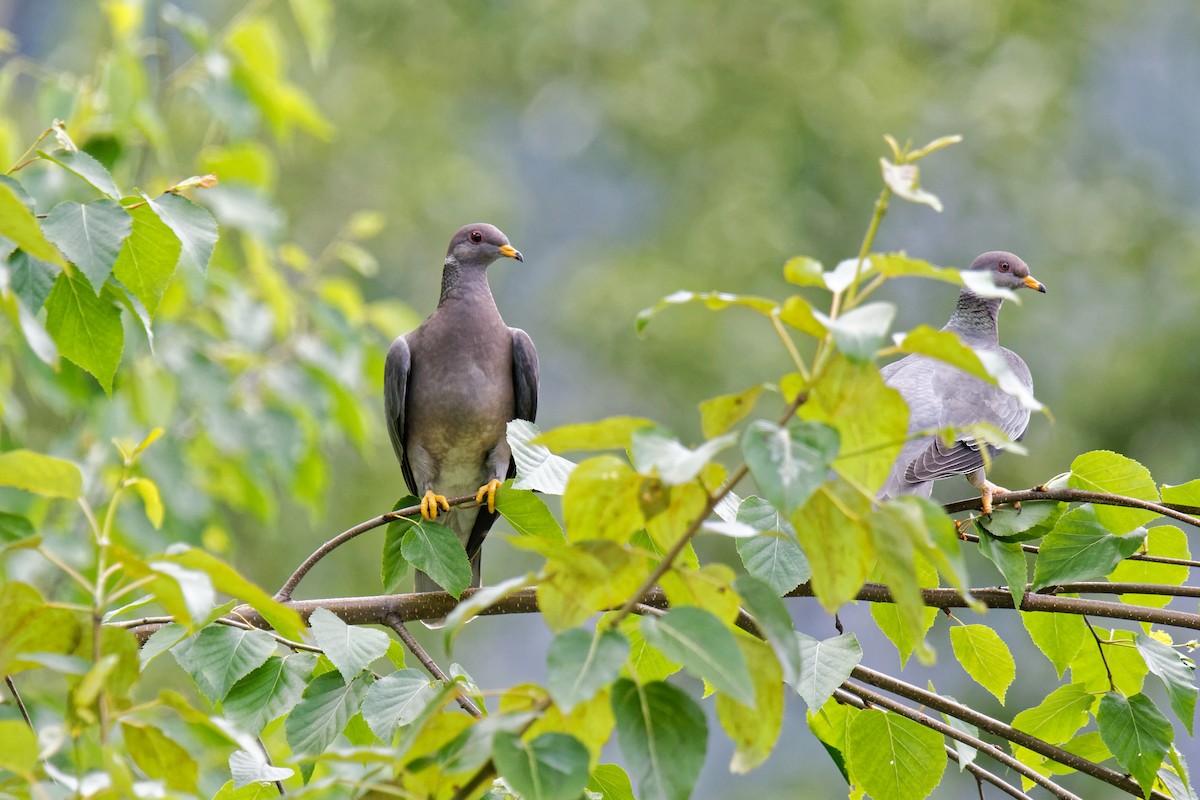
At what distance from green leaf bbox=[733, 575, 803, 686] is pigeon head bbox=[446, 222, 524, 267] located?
2.79 metres

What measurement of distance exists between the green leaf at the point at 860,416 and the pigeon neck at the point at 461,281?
259 centimetres

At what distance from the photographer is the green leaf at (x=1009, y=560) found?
1812 millimetres

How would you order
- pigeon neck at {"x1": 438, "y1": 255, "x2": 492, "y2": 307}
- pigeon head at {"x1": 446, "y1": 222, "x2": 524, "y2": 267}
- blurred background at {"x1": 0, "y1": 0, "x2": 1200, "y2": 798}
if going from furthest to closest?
blurred background at {"x1": 0, "y1": 0, "x2": 1200, "y2": 798}, pigeon head at {"x1": 446, "y1": 222, "x2": 524, "y2": 267}, pigeon neck at {"x1": 438, "y1": 255, "x2": 492, "y2": 307}

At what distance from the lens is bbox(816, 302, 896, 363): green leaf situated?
3.49 feet

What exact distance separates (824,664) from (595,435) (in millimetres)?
681

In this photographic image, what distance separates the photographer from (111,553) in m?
1.23

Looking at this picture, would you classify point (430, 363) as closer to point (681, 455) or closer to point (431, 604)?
point (431, 604)

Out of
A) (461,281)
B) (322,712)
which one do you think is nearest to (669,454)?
(322,712)

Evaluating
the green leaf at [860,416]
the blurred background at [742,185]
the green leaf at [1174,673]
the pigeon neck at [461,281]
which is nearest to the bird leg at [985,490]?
the green leaf at [1174,673]

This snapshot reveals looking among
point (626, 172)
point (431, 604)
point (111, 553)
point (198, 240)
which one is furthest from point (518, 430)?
point (626, 172)

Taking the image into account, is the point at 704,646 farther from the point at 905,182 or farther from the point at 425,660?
the point at 425,660

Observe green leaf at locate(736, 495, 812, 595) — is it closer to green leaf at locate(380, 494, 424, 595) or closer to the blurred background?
green leaf at locate(380, 494, 424, 595)

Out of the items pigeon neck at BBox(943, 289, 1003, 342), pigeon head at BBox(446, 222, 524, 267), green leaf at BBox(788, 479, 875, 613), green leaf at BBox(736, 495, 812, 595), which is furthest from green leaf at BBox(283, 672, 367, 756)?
pigeon neck at BBox(943, 289, 1003, 342)

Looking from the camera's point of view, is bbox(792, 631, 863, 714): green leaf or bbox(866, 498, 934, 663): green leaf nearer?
bbox(866, 498, 934, 663): green leaf
